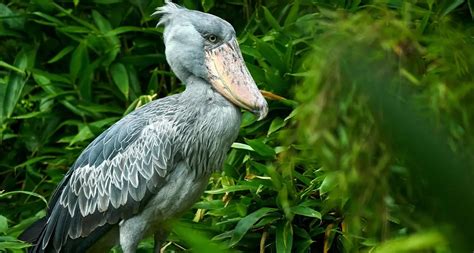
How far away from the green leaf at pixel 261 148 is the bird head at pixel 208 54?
0.65 meters

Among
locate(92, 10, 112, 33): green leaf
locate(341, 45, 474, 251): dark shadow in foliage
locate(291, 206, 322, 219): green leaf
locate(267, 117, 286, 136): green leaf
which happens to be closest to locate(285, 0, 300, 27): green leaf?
locate(267, 117, 286, 136): green leaf

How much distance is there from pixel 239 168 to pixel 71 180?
833 millimetres

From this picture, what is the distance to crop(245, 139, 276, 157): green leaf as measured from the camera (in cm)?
323

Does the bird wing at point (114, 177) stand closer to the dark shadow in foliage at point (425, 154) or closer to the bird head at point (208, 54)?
the bird head at point (208, 54)

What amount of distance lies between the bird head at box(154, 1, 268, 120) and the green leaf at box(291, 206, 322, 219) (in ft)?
1.97

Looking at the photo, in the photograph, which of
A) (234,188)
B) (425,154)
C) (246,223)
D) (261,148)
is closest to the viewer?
(425,154)

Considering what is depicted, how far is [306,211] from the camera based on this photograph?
3041 millimetres

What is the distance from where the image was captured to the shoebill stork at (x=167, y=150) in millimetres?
2525

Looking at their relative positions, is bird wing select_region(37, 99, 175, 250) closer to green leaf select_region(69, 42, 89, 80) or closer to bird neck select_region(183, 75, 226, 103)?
bird neck select_region(183, 75, 226, 103)

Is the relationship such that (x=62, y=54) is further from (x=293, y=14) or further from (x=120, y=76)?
(x=293, y=14)

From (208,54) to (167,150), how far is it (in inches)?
11.5

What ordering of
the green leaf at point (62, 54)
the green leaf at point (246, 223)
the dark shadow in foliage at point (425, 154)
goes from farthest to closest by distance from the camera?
the green leaf at point (62, 54)
the green leaf at point (246, 223)
the dark shadow in foliage at point (425, 154)

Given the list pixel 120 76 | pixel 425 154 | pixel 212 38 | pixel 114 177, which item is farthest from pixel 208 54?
pixel 425 154

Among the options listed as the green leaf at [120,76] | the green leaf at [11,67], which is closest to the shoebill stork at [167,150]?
the green leaf at [120,76]
